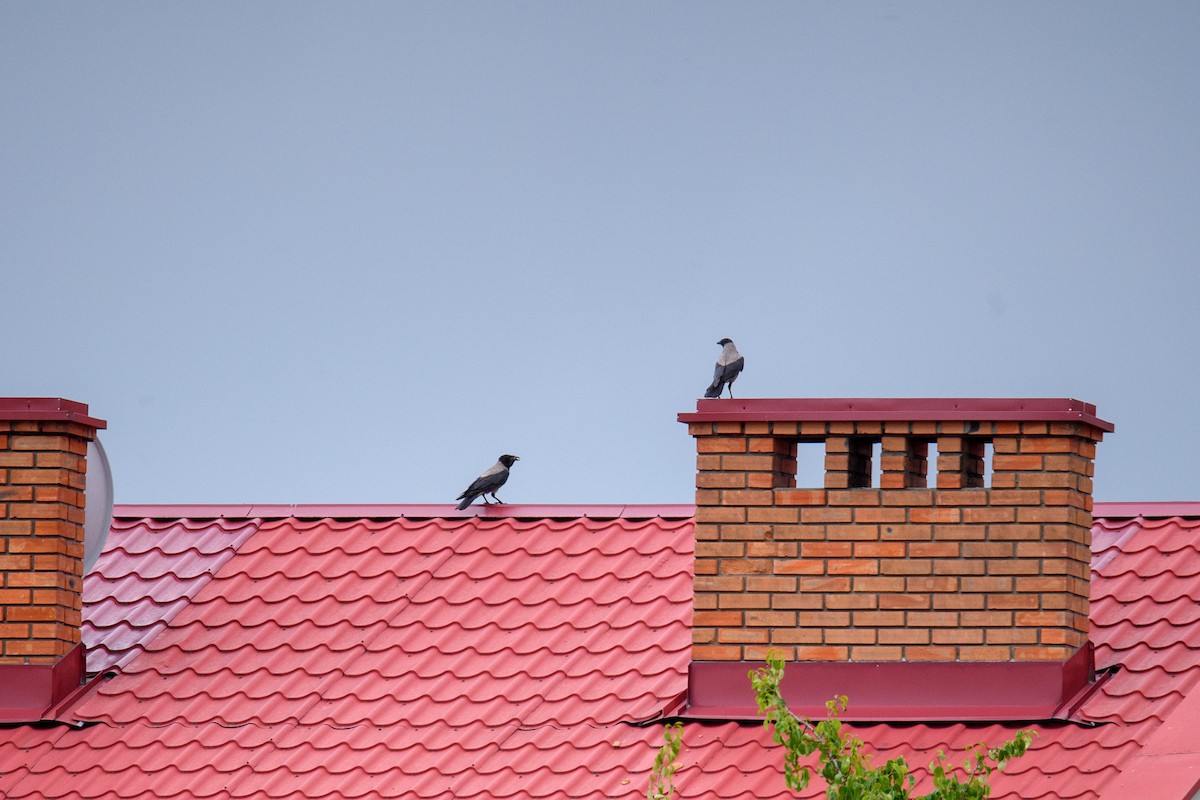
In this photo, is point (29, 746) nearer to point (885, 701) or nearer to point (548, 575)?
point (548, 575)

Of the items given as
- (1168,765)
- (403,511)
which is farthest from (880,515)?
Answer: (403,511)

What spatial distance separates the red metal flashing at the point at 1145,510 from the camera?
9.73 meters

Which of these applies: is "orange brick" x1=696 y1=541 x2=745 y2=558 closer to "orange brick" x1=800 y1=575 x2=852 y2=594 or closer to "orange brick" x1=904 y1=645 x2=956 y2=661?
"orange brick" x1=800 y1=575 x2=852 y2=594

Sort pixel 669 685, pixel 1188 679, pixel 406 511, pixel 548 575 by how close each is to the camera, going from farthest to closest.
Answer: pixel 406 511
pixel 548 575
pixel 669 685
pixel 1188 679

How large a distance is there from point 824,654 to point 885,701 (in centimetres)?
34

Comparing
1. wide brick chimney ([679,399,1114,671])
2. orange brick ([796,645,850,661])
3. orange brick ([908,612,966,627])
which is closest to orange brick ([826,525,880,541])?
wide brick chimney ([679,399,1114,671])

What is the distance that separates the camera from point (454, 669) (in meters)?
9.41

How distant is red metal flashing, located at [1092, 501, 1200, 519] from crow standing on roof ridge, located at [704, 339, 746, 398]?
2.07 metres

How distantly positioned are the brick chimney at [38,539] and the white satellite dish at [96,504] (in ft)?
0.75

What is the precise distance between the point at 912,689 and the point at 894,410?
4.17 feet

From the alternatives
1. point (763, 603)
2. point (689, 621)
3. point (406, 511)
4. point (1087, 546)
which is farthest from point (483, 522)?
point (1087, 546)

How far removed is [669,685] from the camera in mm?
9039

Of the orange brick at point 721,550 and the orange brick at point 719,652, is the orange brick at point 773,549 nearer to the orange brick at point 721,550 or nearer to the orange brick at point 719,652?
the orange brick at point 721,550

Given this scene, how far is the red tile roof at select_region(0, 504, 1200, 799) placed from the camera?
838 cm
